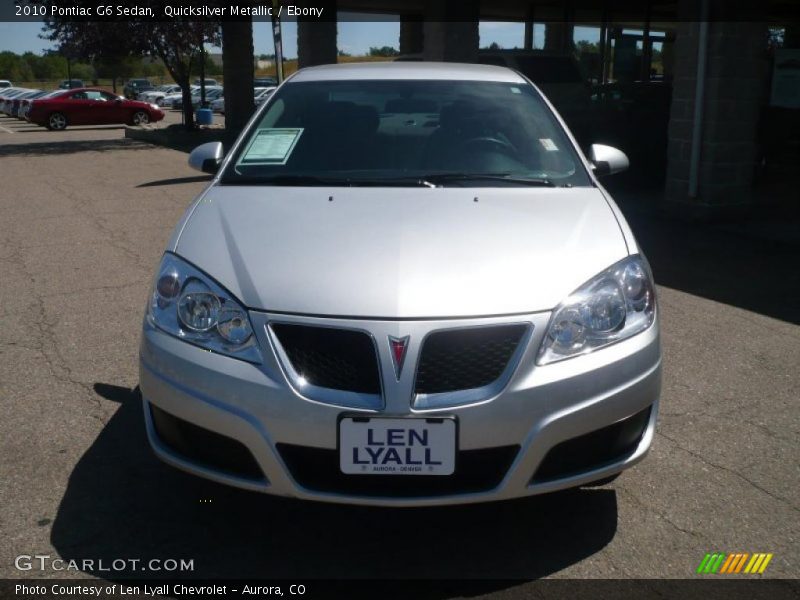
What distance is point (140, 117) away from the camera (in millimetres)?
32188

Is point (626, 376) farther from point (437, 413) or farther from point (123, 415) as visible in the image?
point (123, 415)

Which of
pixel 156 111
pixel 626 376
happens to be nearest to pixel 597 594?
pixel 626 376

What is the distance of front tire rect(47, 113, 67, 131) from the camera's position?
3075cm

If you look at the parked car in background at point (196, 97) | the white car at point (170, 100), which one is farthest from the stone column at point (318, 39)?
the white car at point (170, 100)

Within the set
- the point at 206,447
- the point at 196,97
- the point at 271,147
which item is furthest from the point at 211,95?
the point at 206,447

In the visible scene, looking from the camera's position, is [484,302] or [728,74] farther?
[728,74]

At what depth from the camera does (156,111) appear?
3266cm

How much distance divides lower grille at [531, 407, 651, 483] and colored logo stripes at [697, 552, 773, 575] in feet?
1.47

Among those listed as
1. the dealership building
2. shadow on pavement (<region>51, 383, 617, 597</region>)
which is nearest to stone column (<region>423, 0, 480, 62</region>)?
the dealership building

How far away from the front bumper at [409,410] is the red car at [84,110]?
30.8m

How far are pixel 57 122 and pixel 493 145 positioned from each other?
30375 mm

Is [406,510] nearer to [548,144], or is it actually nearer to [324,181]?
[324,181]

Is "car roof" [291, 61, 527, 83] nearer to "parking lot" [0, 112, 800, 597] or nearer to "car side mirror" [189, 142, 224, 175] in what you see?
"car side mirror" [189, 142, 224, 175]

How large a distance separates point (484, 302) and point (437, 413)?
39 centimetres
